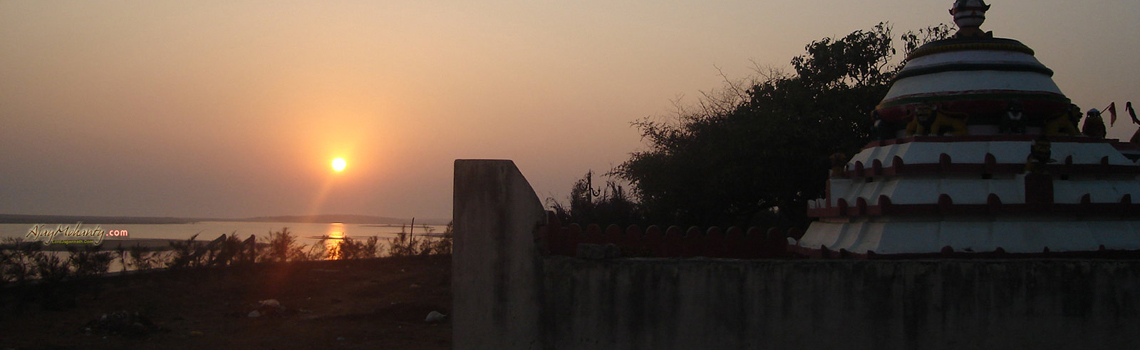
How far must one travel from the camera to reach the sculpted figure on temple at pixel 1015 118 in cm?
917

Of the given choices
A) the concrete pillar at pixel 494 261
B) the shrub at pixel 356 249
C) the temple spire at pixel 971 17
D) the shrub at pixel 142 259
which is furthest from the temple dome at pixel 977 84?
the shrub at pixel 356 249

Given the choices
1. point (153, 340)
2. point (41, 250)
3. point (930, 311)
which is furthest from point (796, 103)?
point (41, 250)

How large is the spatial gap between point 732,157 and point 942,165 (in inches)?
291

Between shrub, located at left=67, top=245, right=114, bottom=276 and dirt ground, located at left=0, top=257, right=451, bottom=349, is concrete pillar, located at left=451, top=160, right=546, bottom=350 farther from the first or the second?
shrub, located at left=67, top=245, right=114, bottom=276

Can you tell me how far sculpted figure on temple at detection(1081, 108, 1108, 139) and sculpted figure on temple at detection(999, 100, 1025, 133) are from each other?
1571 mm

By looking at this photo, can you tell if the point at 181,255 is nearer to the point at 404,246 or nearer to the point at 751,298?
the point at 404,246

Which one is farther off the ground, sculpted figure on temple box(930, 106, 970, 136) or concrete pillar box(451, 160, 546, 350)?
sculpted figure on temple box(930, 106, 970, 136)

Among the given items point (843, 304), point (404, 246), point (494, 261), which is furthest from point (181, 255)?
point (843, 304)

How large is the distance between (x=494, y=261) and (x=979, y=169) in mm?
5450

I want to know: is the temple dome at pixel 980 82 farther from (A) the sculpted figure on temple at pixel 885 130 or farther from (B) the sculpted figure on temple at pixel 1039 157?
(B) the sculpted figure on temple at pixel 1039 157

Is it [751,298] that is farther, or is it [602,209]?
[602,209]

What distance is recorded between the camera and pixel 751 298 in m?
7.07

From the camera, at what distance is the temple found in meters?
8.55

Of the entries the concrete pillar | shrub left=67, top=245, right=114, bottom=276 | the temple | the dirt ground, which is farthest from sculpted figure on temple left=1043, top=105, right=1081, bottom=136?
shrub left=67, top=245, right=114, bottom=276
